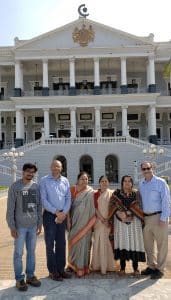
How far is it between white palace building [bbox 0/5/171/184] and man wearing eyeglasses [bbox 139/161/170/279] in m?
26.9

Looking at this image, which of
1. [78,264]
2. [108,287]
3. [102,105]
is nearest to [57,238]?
[78,264]

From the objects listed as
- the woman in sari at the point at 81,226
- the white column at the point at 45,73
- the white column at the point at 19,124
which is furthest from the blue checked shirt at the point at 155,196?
the white column at the point at 45,73

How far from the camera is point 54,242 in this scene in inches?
309

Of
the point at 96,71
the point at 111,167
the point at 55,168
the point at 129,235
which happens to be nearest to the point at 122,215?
the point at 129,235

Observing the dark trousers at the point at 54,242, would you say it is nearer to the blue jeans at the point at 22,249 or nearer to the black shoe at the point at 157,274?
the blue jeans at the point at 22,249

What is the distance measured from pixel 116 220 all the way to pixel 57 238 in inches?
43.0

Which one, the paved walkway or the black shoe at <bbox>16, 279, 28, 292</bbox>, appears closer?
the paved walkway

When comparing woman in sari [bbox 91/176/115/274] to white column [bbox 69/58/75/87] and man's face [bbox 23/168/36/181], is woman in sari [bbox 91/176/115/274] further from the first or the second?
white column [bbox 69/58/75/87]

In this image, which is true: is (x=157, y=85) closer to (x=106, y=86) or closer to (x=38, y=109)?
(x=106, y=86)

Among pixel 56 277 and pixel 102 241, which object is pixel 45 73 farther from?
pixel 56 277

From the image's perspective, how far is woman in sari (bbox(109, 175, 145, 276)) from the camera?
787 centimetres

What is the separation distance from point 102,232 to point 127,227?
0.49 meters

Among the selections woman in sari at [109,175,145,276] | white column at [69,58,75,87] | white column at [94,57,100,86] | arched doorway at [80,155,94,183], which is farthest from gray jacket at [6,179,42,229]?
white column at [94,57,100,86]

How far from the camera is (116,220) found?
7.95 meters
